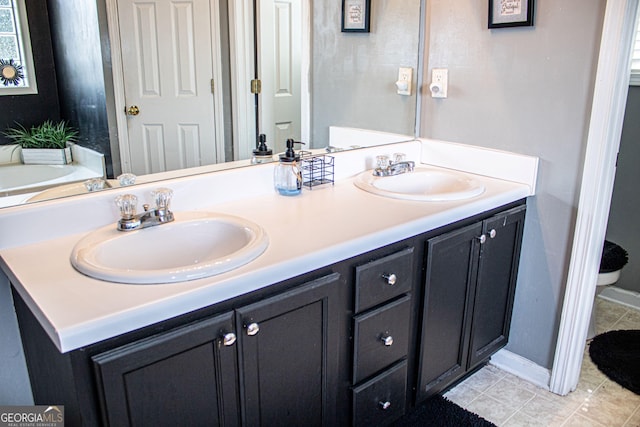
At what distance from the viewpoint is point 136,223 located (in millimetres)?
1407

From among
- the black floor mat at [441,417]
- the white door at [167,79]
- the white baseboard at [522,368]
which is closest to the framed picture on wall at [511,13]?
the white door at [167,79]

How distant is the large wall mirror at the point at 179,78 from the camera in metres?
1.37

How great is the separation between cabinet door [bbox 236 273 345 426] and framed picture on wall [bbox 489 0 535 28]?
3.94 ft

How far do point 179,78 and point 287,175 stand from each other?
0.48 metres

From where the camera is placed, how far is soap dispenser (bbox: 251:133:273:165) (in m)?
1.80

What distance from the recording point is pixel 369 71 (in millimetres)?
2246

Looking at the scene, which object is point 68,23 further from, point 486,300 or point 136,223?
point 486,300

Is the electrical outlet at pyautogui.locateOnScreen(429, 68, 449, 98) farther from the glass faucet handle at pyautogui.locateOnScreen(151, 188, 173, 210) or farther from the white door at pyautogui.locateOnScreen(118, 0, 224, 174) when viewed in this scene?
the glass faucet handle at pyautogui.locateOnScreen(151, 188, 173, 210)

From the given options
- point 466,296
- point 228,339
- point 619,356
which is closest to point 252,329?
point 228,339

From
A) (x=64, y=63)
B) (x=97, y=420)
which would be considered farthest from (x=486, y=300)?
(x=64, y=63)

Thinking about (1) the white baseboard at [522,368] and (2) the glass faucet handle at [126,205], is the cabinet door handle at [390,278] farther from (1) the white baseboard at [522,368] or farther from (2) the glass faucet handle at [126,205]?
(1) the white baseboard at [522,368]

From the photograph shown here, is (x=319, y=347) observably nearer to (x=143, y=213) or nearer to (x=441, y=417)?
(x=143, y=213)

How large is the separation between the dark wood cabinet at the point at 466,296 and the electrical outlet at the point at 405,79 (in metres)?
0.69

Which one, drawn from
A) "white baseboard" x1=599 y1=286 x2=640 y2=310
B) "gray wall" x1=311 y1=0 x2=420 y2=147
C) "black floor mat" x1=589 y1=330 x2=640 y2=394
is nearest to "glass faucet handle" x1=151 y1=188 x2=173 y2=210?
"gray wall" x1=311 y1=0 x2=420 y2=147
